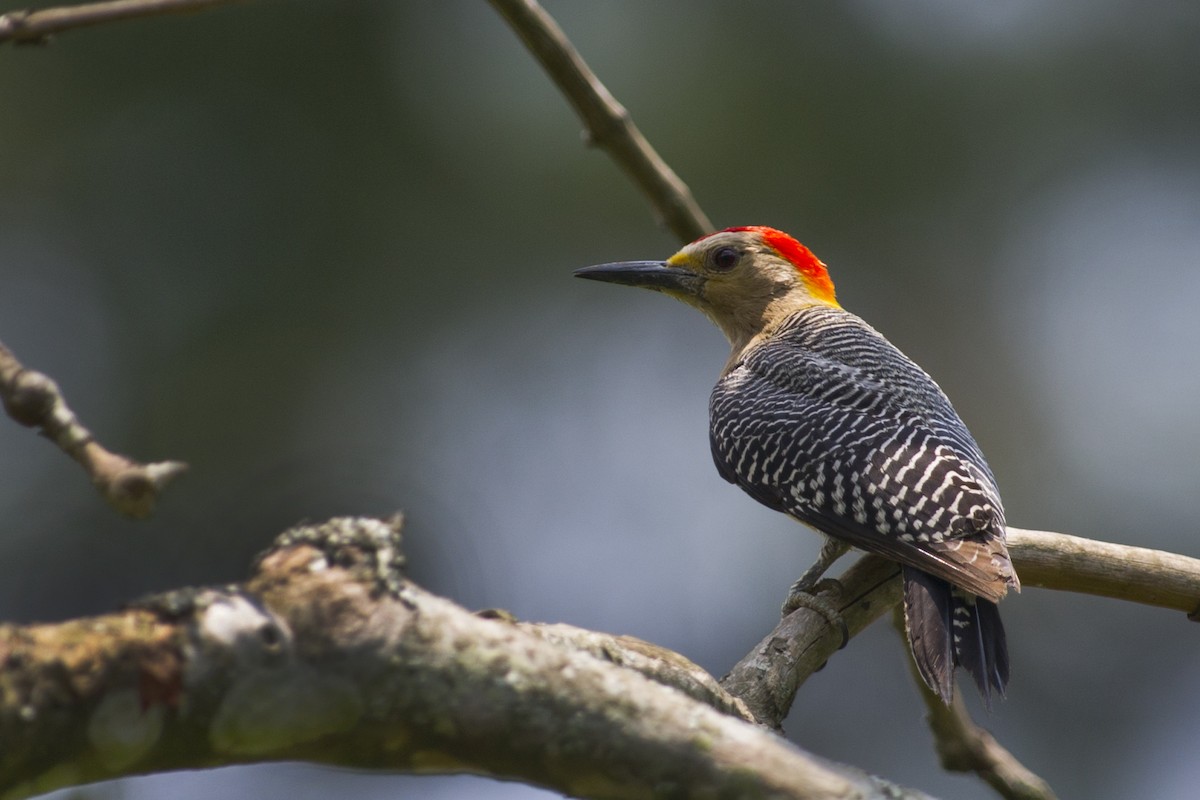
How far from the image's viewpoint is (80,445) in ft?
6.19

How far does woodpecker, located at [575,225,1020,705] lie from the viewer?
4.59m

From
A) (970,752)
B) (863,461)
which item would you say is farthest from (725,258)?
(970,752)

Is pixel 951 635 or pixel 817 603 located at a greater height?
pixel 817 603

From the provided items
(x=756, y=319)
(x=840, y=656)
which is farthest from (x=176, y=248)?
(x=840, y=656)

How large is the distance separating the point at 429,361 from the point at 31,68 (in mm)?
4539

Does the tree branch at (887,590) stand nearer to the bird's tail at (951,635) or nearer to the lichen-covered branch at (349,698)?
the bird's tail at (951,635)

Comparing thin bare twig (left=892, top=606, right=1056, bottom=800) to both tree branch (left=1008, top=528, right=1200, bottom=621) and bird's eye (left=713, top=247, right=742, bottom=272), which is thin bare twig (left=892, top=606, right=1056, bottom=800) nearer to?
tree branch (left=1008, top=528, right=1200, bottom=621)

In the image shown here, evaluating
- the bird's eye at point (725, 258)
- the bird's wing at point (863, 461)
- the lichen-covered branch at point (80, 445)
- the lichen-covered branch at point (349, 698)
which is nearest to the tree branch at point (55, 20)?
the lichen-covered branch at point (80, 445)

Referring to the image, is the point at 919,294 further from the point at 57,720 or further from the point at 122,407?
the point at 57,720

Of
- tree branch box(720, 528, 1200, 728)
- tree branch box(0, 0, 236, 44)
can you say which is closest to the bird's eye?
tree branch box(720, 528, 1200, 728)

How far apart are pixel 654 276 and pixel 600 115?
103 inches

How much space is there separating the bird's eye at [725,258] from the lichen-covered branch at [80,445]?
18.3 feet

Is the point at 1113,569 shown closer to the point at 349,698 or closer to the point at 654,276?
the point at 654,276

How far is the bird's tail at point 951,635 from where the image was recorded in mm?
4398
